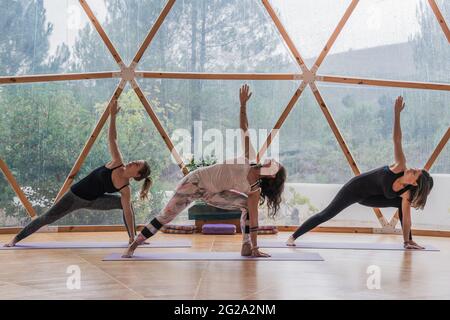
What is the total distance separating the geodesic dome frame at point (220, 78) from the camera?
27.8 feet

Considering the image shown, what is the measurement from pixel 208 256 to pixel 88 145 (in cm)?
345

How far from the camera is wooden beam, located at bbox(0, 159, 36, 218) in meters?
8.38

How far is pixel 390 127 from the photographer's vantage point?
8.64 metres

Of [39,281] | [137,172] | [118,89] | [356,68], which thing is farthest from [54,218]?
[356,68]

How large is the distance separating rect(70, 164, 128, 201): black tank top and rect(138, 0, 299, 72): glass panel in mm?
2714

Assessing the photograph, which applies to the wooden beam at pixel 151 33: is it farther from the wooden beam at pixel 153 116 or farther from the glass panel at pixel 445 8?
the glass panel at pixel 445 8

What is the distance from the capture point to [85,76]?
8578 mm

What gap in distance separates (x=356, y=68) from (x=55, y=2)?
4.32 metres

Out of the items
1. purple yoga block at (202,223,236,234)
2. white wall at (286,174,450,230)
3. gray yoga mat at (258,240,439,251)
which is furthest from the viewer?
white wall at (286,174,450,230)

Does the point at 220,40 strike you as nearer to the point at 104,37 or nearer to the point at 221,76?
the point at 221,76

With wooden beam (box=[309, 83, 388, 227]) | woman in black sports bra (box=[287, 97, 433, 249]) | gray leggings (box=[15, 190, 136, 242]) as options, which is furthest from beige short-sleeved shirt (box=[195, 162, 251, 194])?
wooden beam (box=[309, 83, 388, 227])

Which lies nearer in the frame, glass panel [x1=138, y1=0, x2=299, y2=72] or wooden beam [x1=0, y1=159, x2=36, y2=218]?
wooden beam [x1=0, y1=159, x2=36, y2=218]

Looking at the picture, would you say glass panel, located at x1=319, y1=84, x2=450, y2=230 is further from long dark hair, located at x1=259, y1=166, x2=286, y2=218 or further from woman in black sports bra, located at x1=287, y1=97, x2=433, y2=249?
long dark hair, located at x1=259, y1=166, x2=286, y2=218

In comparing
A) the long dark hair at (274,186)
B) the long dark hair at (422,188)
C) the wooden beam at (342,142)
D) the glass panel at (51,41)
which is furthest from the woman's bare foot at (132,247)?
the wooden beam at (342,142)
